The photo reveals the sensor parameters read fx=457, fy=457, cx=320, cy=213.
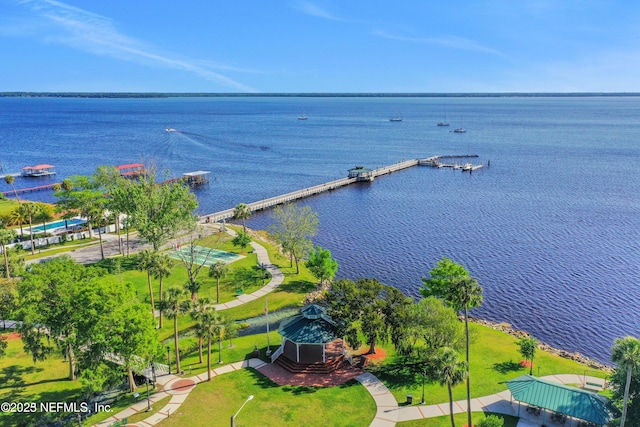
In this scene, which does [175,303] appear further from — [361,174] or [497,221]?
[361,174]

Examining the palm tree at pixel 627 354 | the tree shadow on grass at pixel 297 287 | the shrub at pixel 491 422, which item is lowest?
the tree shadow on grass at pixel 297 287

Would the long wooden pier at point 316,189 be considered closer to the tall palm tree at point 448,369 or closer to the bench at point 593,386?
the tall palm tree at point 448,369

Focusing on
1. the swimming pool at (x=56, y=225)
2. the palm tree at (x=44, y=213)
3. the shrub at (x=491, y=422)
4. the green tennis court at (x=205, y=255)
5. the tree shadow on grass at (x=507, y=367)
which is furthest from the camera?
the swimming pool at (x=56, y=225)

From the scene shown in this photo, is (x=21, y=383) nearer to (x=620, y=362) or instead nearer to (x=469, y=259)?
(x=620, y=362)

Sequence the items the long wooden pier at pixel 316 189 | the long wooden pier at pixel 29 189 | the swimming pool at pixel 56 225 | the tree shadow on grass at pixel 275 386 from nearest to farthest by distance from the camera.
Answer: the tree shadow on grass at pixel 275 386
the swimming pool at pixel 56 225
the long wooden pier at pixel 316 189
the long wooden pier at pixel 29 189

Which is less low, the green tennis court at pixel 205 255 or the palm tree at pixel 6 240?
the palm tree at pixel 6 240

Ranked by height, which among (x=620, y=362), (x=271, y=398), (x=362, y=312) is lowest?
(x=271, y=398)

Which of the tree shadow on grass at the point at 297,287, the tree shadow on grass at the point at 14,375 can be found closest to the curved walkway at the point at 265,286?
the tree shadow on grass at the point at 297,287

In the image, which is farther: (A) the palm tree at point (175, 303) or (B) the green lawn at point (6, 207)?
(B) the green lawn at point (6, 207)

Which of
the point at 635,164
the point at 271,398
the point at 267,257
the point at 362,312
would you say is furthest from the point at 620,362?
the point at 635,164
